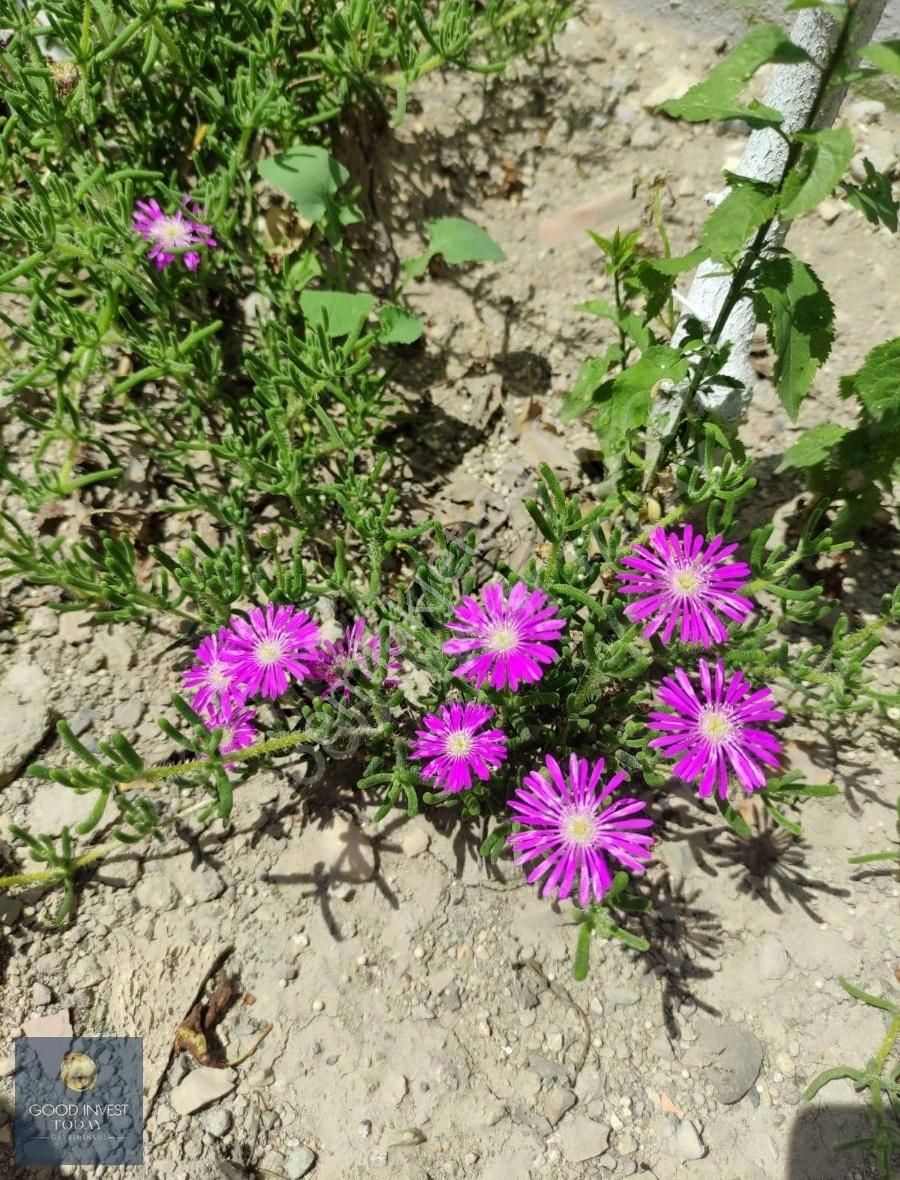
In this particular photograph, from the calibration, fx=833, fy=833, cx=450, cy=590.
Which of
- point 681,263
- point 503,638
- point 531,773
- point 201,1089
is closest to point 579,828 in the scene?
point 531,773

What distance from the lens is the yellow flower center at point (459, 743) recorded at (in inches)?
65.8

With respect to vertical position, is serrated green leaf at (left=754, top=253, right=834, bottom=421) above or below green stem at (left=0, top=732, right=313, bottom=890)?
above

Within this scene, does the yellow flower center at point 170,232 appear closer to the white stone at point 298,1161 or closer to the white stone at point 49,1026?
the white stone at point 49,1026

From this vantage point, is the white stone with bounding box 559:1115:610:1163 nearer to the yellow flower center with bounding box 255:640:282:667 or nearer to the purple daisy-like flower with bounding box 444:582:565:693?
the purple daisy-like flower with bounding box 444:582:565:693

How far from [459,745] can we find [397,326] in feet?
4.18

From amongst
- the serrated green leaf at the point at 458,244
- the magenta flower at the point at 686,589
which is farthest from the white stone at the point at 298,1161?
the serrated green leaf at the point at 458,244

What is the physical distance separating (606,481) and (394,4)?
149cm

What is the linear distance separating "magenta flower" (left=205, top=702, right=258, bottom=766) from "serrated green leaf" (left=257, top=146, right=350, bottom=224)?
1432 millimetres

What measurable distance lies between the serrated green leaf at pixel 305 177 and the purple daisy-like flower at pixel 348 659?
1256 millimetres

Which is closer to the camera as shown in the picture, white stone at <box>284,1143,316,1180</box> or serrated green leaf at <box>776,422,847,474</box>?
white stone at <box>284,1143,316,1180</box>

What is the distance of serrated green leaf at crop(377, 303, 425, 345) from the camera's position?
2.33 metres

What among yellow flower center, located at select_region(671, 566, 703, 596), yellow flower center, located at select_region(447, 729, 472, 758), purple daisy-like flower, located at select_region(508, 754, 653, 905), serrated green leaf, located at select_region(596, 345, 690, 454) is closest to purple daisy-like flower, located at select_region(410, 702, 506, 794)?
yellow flower center, located at select_region(447, 729, 472, 758)

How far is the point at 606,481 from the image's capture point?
2.34 metres

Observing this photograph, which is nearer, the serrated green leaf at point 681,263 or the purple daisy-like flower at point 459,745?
the serrated green leaf at point 681,263
